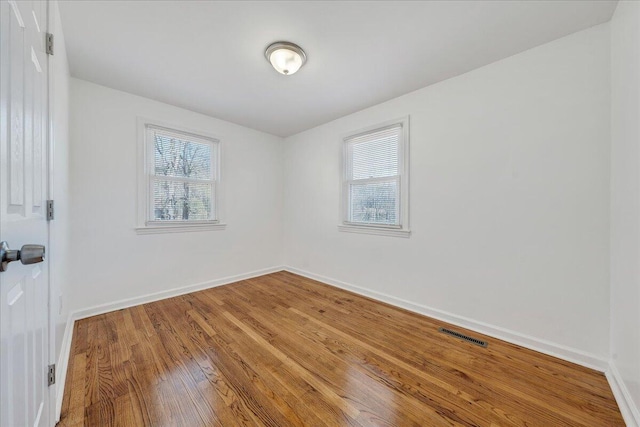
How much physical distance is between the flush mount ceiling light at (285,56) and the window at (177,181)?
1.81 meters

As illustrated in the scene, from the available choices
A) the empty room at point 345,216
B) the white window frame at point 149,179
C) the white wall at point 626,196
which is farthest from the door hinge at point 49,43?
the white wall at point 626,196

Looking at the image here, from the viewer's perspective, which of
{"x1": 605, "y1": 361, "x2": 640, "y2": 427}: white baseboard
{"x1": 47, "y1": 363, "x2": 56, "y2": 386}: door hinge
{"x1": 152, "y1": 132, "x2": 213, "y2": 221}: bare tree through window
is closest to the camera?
{"x1": 47, "y1": 363, "x2": 56, "y2": 386}: door hinge

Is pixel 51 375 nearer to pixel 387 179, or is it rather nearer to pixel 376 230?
pixel 376 230

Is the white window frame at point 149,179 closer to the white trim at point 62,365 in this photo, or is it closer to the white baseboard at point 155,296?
the white baseboard at point 155,296

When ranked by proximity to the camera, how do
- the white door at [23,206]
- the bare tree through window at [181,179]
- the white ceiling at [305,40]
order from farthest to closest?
the bare tree through window at [181,179], the white ceiling at [305,40], the white door at [23,206]

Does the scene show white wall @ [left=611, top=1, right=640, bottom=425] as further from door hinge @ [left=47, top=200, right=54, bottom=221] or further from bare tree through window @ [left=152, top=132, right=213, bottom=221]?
bare tree through window @ [left=152, top=132, right=213, bottom=221]

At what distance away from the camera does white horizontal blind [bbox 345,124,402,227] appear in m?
2.95

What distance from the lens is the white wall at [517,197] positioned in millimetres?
1779

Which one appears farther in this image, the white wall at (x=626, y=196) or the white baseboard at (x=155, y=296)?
the white baseboard at (x=155, y=296)

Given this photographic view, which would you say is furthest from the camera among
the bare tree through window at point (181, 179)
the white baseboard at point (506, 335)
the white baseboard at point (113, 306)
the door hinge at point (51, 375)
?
the bare tree through window at point (181, 179)

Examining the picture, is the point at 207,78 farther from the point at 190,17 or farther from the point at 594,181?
the point at 594,181

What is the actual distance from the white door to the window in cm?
189

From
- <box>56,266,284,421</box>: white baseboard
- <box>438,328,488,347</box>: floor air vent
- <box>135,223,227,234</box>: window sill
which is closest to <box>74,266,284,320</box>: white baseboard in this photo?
<box>56,266,284,421</box>: white baseboard

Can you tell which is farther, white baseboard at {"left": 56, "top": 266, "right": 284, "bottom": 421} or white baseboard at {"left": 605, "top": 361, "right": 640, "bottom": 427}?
white baseboard at {"left": 56, "top": 266, "right": 284, "bottom": 421}
